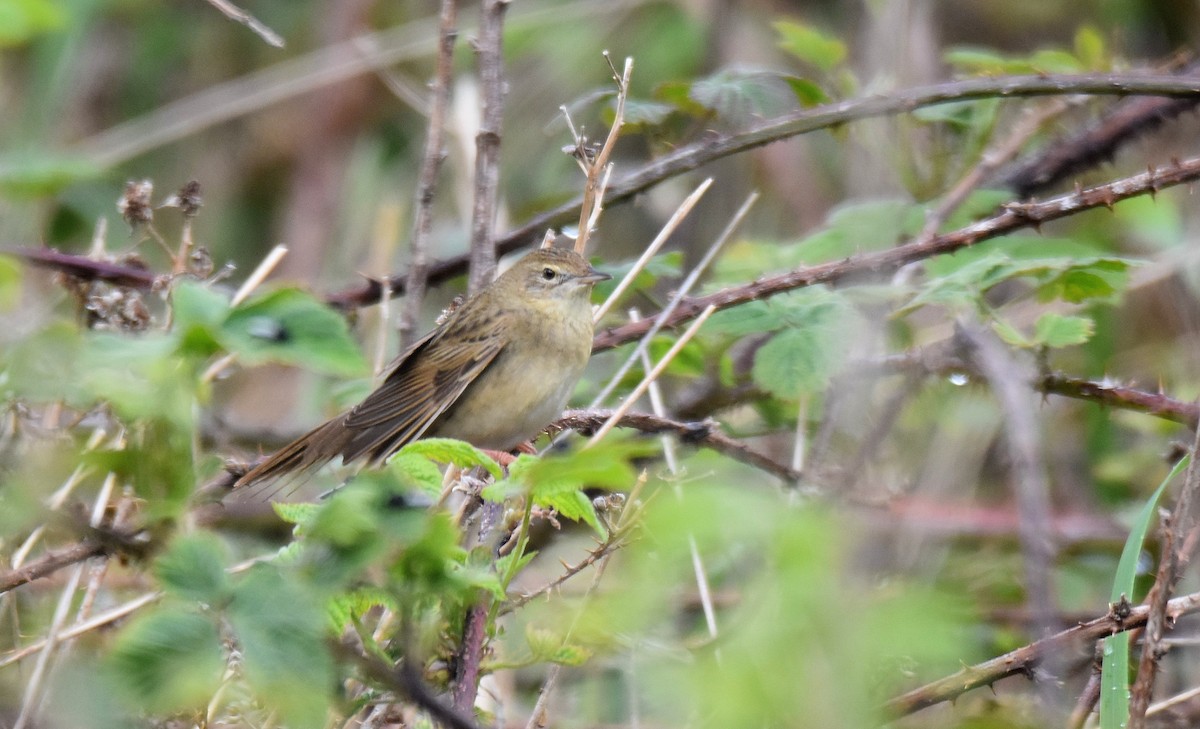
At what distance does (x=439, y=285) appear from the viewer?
395 centimetres

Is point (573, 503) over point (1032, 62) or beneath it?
beneath

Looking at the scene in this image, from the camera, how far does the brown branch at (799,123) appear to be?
331 centimetres

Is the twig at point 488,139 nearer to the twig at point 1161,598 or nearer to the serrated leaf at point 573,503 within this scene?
the serrated leaf at point 573,503

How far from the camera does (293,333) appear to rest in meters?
1.96

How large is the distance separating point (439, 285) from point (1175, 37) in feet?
16.1

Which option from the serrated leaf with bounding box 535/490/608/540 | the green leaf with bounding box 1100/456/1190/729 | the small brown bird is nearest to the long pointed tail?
the small brown bird

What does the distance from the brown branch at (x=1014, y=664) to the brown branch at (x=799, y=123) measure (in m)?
1.26

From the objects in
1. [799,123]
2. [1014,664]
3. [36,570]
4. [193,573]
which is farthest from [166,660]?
[799,123]

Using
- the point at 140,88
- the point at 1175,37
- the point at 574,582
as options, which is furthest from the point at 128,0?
the point at 1175,37

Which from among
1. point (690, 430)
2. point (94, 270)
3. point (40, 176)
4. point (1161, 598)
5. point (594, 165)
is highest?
point (40, 176)

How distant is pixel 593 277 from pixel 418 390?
27.7 inches

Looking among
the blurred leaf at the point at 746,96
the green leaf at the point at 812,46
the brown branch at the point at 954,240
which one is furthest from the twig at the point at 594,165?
the green leaf at the point at 812,46

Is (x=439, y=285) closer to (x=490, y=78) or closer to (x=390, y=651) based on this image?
(x=490, y=78)

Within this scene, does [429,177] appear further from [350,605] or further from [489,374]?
[350,605]
